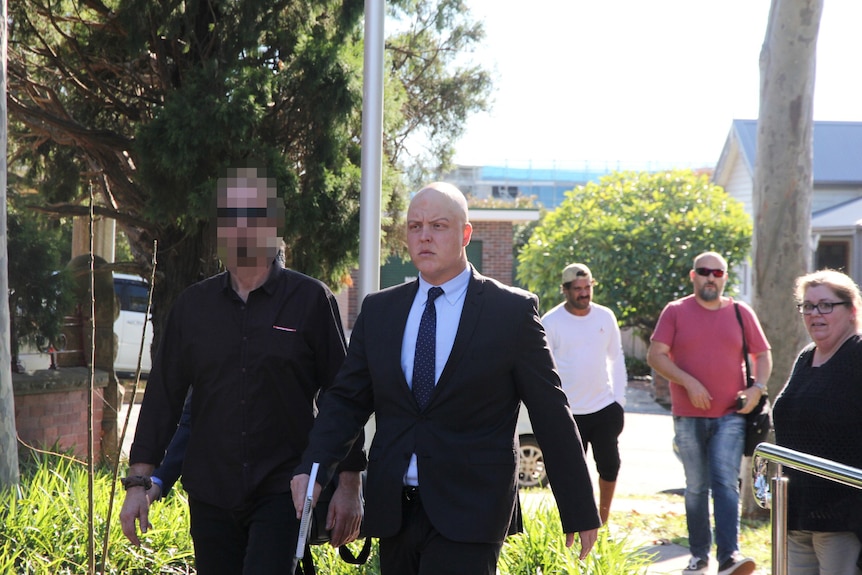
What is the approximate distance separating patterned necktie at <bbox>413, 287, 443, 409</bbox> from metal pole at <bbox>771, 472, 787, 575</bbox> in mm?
1487

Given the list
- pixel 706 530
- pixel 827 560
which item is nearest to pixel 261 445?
pixel 827 560

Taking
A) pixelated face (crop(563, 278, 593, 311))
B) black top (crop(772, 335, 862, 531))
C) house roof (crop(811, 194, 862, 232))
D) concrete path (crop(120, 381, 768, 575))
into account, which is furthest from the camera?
house roof (crop(811, 194, 862, 232))

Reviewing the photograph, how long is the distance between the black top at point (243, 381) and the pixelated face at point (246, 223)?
0.11m

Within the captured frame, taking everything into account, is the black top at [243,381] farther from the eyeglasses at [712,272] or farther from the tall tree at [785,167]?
the tall tree at [785,167]

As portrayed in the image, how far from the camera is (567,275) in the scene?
7.60 m

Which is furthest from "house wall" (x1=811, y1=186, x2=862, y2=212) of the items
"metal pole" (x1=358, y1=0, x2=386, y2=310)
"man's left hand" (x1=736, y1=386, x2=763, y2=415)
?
"metal pole" (x1=358, y1=0, x2=386, y2=310)

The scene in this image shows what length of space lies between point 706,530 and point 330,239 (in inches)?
156

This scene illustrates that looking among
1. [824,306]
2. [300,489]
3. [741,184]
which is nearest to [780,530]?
[824,306]

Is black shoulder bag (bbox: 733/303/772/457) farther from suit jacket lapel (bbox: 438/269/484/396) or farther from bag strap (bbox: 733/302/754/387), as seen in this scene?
suit jacket lapel (bbox: 438/269/484/396)

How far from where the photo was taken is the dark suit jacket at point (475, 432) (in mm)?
3182

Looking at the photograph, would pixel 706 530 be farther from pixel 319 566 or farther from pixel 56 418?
pixel 56 418

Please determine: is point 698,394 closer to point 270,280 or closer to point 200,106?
point 270,280

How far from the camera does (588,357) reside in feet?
24.3

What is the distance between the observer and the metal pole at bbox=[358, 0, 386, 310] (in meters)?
6.65
